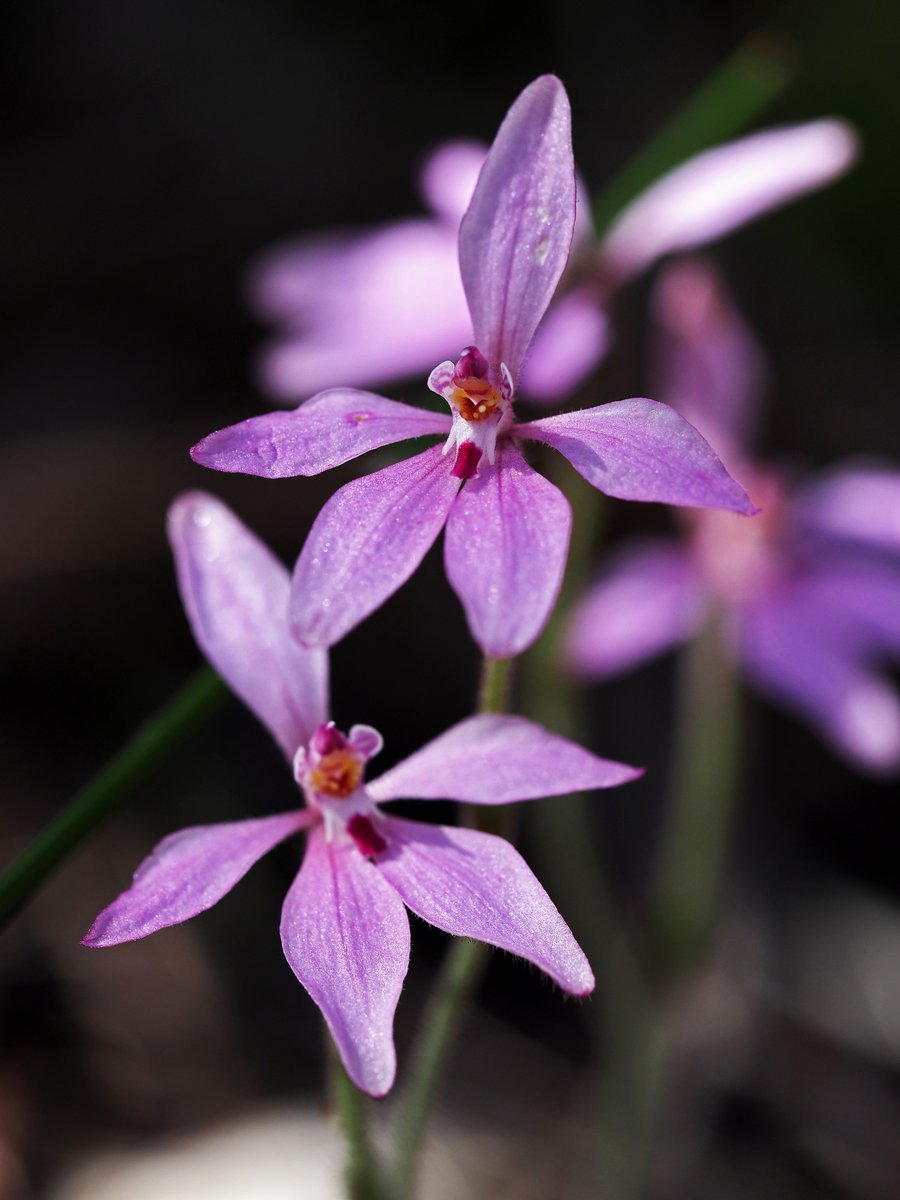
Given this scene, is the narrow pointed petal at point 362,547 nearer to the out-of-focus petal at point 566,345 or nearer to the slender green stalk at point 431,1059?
the slender green stalk at point 431,1059

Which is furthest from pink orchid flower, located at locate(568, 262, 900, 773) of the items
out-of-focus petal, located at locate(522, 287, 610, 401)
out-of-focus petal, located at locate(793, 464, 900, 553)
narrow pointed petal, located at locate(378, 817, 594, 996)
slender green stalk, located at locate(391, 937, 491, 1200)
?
narrow pointed petal, located at locate(378, 817, 594, 996)

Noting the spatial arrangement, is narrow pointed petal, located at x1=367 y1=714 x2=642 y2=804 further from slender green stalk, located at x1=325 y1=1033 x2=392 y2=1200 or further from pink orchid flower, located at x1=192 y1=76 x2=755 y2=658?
slender green stalk, located at x1=325 y1=1033 x2=392 y2=1200

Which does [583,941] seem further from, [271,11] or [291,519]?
[271,11]

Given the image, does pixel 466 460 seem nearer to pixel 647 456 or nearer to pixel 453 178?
pixel 647 456

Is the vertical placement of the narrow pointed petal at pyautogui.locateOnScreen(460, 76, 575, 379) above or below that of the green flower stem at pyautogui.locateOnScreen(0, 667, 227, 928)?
above

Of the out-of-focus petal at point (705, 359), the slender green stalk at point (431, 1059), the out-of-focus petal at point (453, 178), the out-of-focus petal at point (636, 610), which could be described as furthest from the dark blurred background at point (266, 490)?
the slender green stalk at point (431, 1059)

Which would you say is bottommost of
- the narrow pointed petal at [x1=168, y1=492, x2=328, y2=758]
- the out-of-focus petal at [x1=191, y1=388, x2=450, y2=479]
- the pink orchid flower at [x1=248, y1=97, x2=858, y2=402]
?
the narrow pointed petal at [x1=168, y1=492, x2=328, y2=758]
